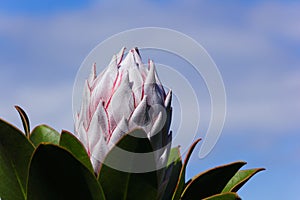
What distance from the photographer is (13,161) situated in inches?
74.4

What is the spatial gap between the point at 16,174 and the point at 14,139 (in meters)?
0.16

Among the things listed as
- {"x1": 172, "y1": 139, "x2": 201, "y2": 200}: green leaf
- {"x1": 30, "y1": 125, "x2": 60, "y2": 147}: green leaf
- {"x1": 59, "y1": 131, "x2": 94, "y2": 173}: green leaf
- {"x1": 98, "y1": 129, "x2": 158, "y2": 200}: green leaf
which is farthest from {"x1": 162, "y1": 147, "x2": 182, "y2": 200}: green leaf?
{"x1": 30, "y1": 125, "x2": 60, "y2": 147}: green leaf

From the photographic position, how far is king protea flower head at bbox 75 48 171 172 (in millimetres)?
1809

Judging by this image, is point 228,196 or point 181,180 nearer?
point 228,196

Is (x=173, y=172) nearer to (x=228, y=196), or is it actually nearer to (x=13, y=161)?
(x=228, y=196)

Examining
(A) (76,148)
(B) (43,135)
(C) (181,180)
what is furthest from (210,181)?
(B) (43,135)

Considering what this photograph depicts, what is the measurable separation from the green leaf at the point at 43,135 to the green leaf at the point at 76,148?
34 centimetres

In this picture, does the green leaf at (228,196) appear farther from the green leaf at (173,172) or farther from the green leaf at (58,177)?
the green leaf at (58,177)

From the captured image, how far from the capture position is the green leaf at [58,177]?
1687 millimetres

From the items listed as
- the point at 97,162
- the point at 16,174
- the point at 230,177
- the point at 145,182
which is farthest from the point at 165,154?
the point at 16,174

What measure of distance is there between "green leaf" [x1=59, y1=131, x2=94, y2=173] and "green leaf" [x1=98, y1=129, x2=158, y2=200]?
2.7 inches

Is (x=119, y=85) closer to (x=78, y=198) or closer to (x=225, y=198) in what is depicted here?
(x=78, y=198)

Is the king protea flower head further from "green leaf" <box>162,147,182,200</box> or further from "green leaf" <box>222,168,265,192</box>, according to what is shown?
"green leaf" <box>222,168,265,192</box>

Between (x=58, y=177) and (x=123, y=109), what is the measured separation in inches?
12.2
